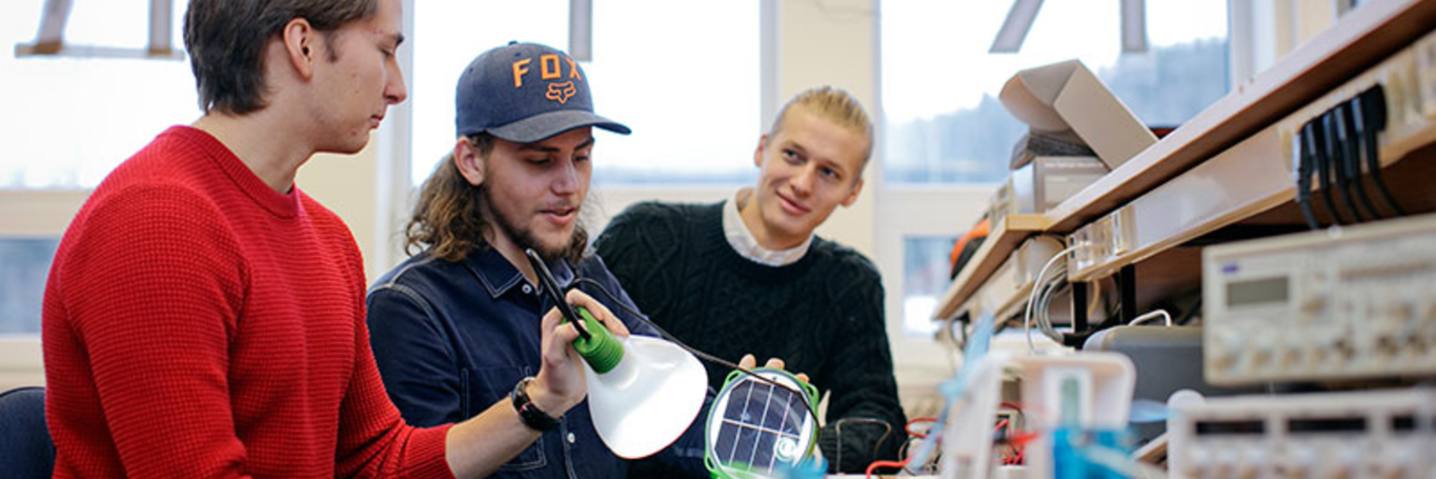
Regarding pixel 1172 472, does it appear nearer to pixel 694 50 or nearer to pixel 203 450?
pixel 203 450

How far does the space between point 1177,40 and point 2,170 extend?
125 inches

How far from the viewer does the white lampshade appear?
4.21ft

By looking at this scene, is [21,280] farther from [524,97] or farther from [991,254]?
Result: [991,254]

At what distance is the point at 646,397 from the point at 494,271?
433mm

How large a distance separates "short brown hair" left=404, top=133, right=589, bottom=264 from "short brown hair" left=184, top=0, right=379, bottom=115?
44 centimetres

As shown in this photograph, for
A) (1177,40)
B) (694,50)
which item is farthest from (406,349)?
(1177,40)

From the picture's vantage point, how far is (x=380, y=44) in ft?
4.24

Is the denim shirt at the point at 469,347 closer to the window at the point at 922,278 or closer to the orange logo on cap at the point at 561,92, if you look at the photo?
the orange logo on cap at the point at 561,92

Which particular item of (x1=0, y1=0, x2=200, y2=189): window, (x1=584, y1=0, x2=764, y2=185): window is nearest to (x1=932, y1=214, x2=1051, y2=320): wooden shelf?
(x1=584, y1=0, x2=764, y2=185): window

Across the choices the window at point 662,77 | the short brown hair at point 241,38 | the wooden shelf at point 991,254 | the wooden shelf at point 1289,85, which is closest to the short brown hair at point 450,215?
the short brown hair at point 241,38

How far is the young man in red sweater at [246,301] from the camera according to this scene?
3.47 feet

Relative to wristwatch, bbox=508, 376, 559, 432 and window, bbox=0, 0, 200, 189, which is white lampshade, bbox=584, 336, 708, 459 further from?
window, bbox=0, 0, 200, 189

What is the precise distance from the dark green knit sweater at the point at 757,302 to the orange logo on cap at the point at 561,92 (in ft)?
2.11


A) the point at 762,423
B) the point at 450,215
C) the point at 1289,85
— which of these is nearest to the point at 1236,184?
the point at 1289,85
